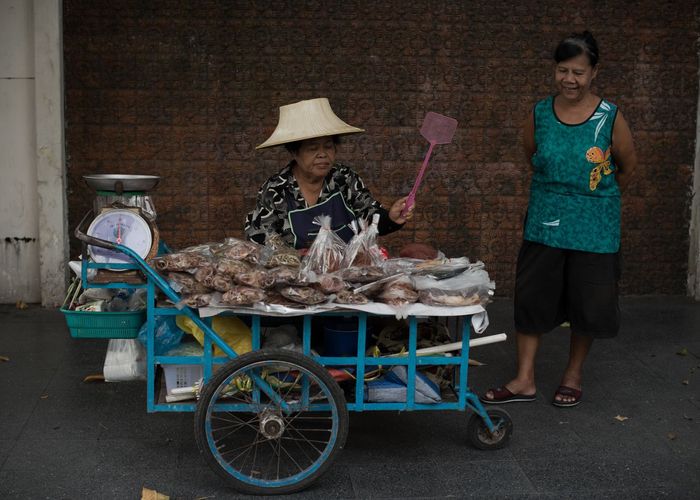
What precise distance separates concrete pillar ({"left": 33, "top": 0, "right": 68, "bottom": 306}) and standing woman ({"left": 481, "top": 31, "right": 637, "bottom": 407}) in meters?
3.37

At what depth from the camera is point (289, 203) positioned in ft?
13.8

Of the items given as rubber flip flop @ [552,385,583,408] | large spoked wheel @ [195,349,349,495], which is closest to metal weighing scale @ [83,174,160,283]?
large spoked wheel @ [195,349,349,495]

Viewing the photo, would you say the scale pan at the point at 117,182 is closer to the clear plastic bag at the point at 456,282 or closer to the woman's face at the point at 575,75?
the clear plastic bag at the point at 456,282

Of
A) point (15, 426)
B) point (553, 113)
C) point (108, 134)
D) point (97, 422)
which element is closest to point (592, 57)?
point (553, 113)

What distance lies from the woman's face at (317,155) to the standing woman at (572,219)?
105 centimetres

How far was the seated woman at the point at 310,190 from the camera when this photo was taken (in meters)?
4.05

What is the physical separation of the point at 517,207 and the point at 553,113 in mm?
2396

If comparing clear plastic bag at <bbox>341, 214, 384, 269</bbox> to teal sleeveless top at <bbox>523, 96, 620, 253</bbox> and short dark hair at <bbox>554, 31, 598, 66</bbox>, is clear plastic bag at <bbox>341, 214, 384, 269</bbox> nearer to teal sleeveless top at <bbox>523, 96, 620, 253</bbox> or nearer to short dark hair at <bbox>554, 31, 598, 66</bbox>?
teal sleeveless top at <bbox>523, 96, 620, 253</bbox>

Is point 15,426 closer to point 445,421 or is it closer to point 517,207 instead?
point 445,421

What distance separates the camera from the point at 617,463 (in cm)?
389

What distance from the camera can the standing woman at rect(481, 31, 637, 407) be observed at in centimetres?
417

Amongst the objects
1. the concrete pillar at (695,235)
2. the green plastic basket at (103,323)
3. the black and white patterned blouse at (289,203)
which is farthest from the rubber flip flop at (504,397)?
the concrete pillar at (695,235)

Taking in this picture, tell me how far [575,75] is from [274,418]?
82.6 inches

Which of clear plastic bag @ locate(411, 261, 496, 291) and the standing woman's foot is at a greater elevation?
clear plastic bag @ locate(411, 261, 496, 291)
